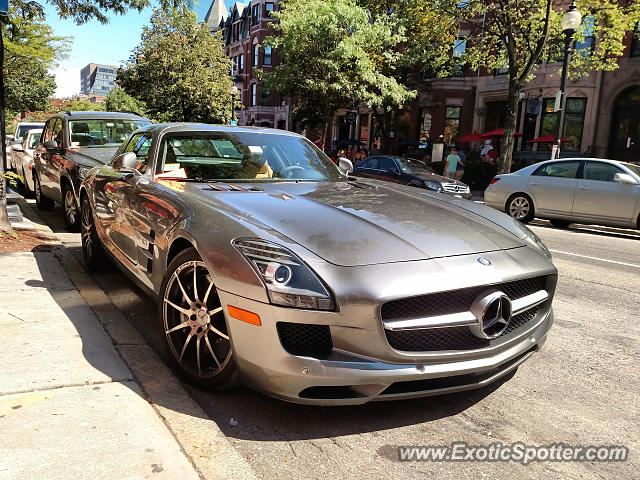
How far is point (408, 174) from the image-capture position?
14.9m

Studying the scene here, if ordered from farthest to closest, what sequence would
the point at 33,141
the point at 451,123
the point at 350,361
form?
the point at 451,123 < the point at 33,141 < the point at 350,361

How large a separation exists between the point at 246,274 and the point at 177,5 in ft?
26.6

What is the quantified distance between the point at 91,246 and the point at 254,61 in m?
55.3

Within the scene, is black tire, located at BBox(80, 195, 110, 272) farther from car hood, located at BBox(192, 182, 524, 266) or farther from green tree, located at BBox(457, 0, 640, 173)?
Answer: green tree, located at BBox(457, 0, 640, 173)

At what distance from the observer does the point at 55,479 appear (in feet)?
6.68

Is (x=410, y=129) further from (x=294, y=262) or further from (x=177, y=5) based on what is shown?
(x=294, y=262)

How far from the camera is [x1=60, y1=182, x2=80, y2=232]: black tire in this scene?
24.5 feet

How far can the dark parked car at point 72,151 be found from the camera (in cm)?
738

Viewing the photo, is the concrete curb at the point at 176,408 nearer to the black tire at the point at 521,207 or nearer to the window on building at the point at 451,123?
the black tire at the point at 521,207

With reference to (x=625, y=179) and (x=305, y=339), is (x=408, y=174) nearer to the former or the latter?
(x=625, y=179)

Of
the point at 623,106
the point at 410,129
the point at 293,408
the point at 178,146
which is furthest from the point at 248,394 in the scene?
the point at 410,129

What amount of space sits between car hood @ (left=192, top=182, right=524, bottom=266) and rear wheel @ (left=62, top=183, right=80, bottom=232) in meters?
4.62

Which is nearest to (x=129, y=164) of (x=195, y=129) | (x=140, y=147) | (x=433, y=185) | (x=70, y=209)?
(x=195, y=129)

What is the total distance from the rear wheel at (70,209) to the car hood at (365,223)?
4.62m
